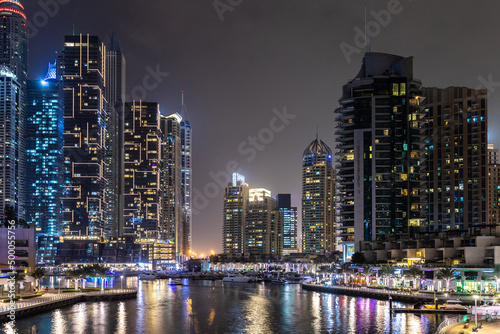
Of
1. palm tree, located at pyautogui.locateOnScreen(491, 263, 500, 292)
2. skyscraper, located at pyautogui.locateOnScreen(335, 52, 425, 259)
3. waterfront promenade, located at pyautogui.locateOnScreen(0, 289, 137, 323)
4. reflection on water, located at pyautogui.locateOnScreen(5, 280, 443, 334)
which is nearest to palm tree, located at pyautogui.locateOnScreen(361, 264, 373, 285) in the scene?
skyscraper, located at pyautogui.locateOnScreen(335, 52, 425, 259)

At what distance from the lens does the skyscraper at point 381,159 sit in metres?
184

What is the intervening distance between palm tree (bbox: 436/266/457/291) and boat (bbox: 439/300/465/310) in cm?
2013

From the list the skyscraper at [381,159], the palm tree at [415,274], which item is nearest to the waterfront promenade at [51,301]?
the palm tree at [415,274]

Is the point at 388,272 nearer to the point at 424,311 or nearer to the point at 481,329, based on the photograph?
the point at 424,311

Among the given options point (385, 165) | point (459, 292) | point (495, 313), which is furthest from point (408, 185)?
point (495, 313)

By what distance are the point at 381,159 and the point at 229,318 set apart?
100954 millimetres

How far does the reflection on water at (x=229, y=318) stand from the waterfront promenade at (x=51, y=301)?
7.13 feet

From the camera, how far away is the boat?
3740 inches

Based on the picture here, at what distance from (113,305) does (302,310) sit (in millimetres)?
41688

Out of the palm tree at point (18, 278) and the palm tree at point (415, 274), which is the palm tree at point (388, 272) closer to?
the palm tree at point (415, 274)

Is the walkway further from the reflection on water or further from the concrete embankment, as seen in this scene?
the concrete embankment

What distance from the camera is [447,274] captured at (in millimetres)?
118062

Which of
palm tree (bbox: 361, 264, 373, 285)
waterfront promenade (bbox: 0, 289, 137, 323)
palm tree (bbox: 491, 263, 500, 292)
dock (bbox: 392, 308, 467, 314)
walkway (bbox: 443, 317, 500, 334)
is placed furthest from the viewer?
palm tree (bbox: 361, 264, 373, 285)

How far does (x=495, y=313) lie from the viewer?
72375 millimetres
